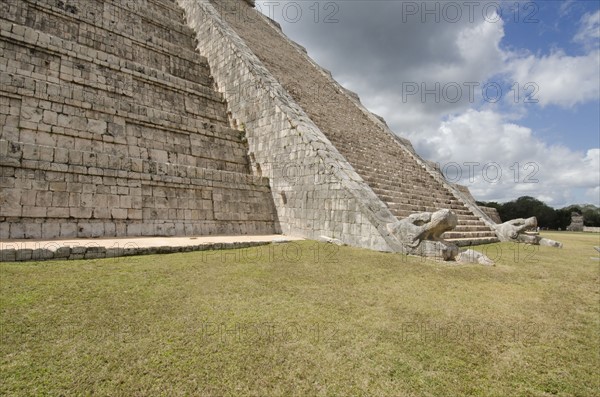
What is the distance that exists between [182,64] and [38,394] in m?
14.4

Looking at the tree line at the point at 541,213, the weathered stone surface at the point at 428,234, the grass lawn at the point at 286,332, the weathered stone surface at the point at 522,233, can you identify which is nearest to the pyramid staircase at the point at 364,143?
the weathered stone surface at the point at 522,233

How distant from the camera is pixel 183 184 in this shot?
9.29 metres

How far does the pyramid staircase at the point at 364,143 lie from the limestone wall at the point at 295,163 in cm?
150

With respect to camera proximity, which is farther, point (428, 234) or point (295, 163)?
point (295, 163)

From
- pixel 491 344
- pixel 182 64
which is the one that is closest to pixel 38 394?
pixel 491 344

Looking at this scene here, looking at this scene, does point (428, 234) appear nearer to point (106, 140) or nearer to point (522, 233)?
point (522, 233)

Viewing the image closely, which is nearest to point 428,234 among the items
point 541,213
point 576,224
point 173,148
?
point 173,148

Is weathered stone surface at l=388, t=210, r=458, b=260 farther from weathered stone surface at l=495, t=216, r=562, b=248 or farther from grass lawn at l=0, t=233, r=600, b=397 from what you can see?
weathered stone surface at l=495, t=216, r=562, b=248

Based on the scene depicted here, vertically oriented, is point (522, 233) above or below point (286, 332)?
above

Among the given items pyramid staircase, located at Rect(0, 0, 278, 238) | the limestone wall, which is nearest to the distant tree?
the limestone wall

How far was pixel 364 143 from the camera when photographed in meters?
13.5

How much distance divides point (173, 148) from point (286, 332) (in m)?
8.61

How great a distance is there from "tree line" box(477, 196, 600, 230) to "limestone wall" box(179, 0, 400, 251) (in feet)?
98.5

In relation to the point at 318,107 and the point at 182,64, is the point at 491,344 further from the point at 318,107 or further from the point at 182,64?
the point at 182,64
